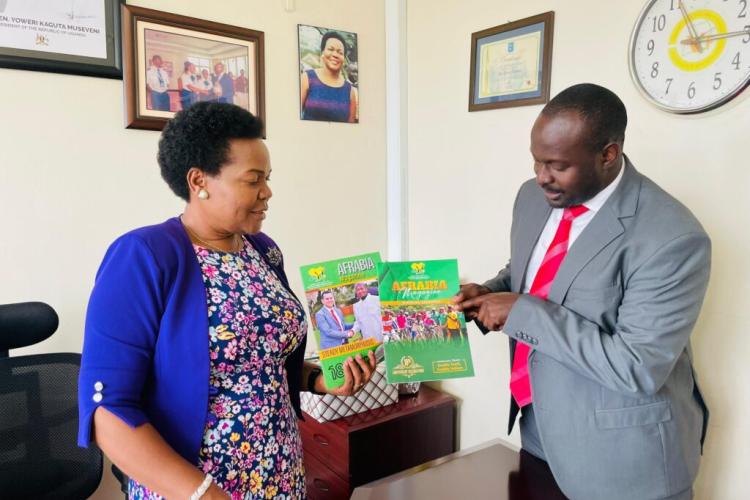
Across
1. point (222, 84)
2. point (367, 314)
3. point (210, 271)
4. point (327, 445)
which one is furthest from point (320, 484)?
point (222, 84)

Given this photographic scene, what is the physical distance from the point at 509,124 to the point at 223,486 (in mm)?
1653

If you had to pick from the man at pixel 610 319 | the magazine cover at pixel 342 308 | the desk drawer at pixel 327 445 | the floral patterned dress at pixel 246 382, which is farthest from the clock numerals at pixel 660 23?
the desk drawer at pixel 327 445

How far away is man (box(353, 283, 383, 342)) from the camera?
1.28 m

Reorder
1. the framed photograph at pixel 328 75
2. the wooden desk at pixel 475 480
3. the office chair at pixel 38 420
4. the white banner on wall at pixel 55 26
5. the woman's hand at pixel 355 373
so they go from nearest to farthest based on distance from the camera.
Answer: the woman's hand at pixel 355 373 → the wooden desk at pixel 475 480 → the office chair at pixel 38 420 → the white banner on wall at pixel 55 26 → the framed photograph at pixel 328 75

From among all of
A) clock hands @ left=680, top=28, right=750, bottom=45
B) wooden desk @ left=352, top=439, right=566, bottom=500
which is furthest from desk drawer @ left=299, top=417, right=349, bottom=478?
clock hands @ left=680, top=28, right=750, bottom=45

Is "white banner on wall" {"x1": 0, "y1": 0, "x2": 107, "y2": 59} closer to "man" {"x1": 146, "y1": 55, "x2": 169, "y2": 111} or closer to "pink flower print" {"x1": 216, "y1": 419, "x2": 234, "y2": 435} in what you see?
"man" {"x1": 146, "y1": 55, "x2": 169, "y2": 111}

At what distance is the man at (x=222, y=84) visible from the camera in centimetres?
211

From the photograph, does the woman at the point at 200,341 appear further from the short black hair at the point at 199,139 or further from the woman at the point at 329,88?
the woman at the point at 329,88

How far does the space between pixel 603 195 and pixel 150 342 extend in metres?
1.06

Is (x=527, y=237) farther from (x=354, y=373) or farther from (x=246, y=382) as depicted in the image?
(x=246, y=382)

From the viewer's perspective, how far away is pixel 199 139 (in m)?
1.09

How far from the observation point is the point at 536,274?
1396 millimetres

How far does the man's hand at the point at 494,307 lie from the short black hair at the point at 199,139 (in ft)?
2.29

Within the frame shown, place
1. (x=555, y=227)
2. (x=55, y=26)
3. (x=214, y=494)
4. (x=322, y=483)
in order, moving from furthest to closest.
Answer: (x=322, y=483), (x=55, y=26), (x=555, y=227), (x=214, y=494)
